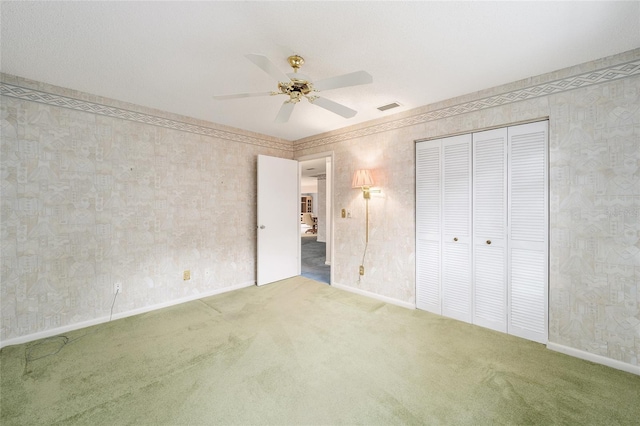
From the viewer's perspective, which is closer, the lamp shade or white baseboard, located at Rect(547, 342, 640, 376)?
white baseboard, located at Rect(547, 342, 640, 376)

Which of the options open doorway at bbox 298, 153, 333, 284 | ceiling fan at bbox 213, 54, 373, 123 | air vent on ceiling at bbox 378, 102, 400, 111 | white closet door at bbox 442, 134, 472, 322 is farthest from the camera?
open doorway at bbox 298, 153, 333, 284

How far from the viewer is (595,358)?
213cm

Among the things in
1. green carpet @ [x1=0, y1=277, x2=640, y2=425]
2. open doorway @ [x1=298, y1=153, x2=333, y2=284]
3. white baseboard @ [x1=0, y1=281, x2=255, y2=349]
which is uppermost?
open doorway @ [x1=298, y1=153, x2=333, y2=284]

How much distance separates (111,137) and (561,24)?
404cm

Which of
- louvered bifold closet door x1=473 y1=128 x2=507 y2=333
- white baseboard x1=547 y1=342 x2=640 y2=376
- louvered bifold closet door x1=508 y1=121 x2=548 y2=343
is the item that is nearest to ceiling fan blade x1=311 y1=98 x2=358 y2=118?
louvered bifold closet door x1=473 y1=128 x2=507 y2=333

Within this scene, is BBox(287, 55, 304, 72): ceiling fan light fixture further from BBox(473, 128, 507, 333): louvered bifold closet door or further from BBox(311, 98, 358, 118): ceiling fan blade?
BBox(473, 128, 507, 333): louvered bifold closet door

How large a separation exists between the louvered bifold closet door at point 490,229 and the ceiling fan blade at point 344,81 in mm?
1652

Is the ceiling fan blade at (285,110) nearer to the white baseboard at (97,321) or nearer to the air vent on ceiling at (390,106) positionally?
the air vent on ceiling at (390,106)

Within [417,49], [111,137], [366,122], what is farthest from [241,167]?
[417,49]

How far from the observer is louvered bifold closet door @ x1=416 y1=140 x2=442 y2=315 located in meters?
3.05

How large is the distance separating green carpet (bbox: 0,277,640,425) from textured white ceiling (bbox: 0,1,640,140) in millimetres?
2389

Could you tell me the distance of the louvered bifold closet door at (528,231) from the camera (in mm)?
2402

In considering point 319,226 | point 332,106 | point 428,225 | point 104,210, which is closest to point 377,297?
point 428,225

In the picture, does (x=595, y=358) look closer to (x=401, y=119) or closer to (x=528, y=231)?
(x=528, y=231)
